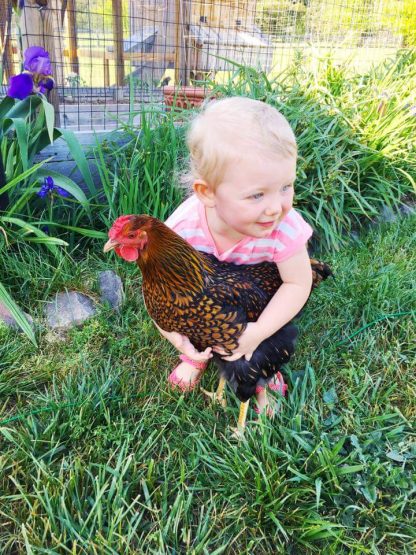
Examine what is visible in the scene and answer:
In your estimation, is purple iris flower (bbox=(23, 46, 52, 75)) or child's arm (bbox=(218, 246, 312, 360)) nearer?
child's arm (bbox=(218, 246, 312, 360))

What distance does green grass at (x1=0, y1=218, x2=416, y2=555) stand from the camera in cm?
126

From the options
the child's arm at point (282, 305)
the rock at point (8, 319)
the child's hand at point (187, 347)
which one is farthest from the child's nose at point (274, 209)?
the rock at point (8, 319)

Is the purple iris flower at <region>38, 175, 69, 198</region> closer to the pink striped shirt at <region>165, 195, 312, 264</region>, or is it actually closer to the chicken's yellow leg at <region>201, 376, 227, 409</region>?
the pink striped shirt at <region>165, 195, 312, 264</region>

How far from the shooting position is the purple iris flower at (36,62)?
7.50 feet

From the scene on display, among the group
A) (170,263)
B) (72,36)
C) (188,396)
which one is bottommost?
(188,396)

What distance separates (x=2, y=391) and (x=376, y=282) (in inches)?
73.7

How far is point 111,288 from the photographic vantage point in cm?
227

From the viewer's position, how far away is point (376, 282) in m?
2.36

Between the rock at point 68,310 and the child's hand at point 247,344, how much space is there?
2.89ft

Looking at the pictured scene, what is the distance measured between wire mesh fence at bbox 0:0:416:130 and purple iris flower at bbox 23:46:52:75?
0.86 meters

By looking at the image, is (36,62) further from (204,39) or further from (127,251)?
(204,39)

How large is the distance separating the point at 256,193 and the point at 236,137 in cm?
18

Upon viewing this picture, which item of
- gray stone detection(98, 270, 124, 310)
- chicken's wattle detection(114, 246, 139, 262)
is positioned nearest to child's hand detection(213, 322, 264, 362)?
chicken's wattle detection(114, 246, 139, 262)

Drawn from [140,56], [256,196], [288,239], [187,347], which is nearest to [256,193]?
[256,196]
